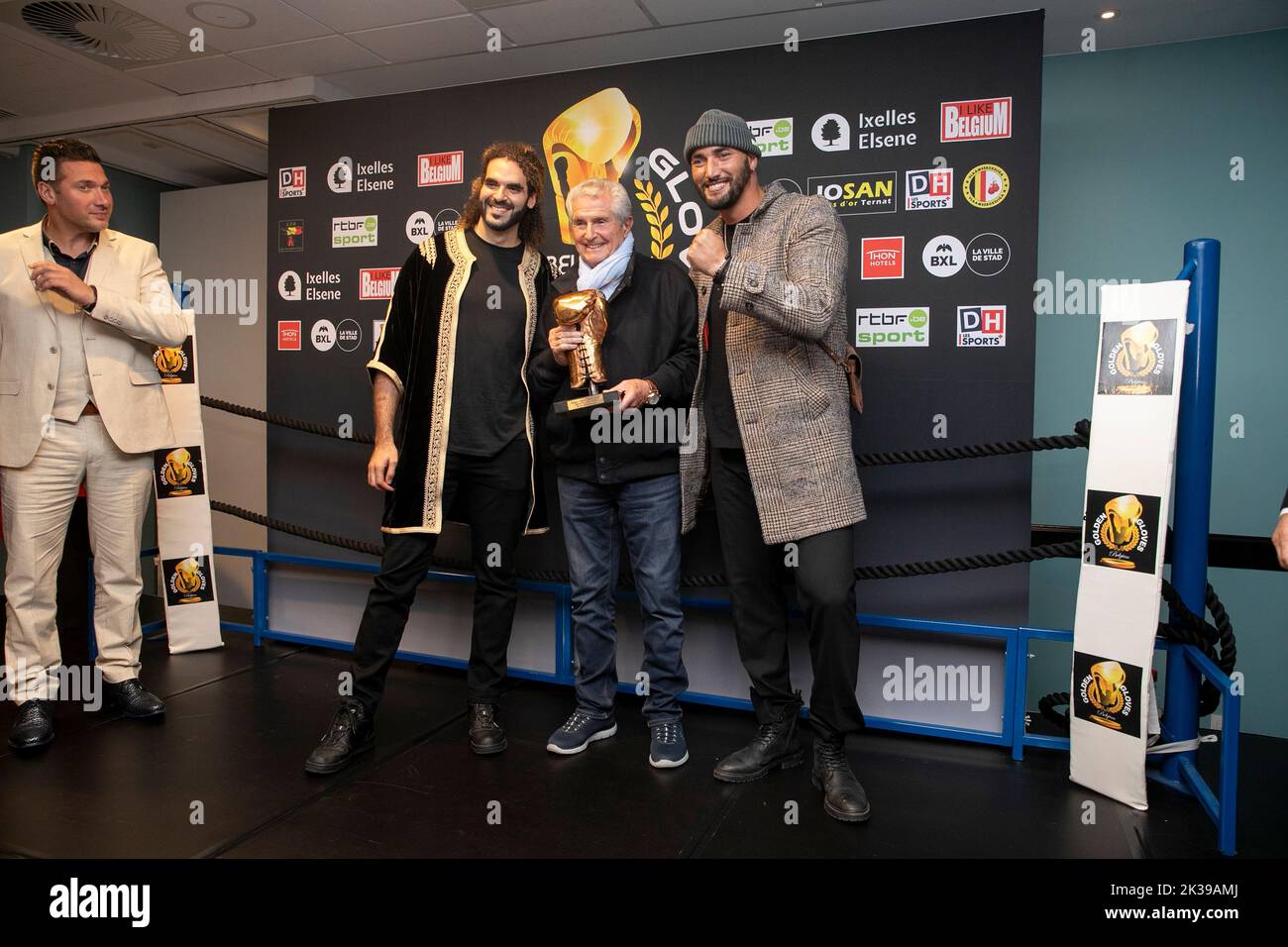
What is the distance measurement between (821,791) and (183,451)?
3.05 meters

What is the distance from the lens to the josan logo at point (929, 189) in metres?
2.87

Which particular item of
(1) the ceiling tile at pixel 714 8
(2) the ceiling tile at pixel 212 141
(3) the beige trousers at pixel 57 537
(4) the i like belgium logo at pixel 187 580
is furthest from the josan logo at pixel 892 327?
(2) the ceiling tile at pixel 212 141

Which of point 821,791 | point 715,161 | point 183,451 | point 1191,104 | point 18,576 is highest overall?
point 1191,104

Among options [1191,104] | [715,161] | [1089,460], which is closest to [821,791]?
[1089,460]

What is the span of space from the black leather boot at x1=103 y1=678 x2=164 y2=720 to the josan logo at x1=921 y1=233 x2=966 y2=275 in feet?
10.1

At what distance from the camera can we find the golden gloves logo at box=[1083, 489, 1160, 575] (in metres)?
2.36

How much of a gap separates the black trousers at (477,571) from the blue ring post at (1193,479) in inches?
78.0

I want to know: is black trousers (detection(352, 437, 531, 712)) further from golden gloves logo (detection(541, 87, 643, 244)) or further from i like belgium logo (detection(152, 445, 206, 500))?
i like belgium logo (detection(152, 445, 206, 500))

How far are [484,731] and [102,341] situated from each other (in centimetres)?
181

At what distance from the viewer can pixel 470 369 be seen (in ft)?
8.62

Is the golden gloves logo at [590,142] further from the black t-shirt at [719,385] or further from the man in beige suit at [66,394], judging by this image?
the man in beige suit at [66,394]

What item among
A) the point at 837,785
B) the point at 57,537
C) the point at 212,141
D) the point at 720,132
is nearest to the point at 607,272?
the point at 720,132

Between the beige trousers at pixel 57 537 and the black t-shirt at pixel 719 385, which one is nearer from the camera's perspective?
the black t-shirt at pixel 719 385

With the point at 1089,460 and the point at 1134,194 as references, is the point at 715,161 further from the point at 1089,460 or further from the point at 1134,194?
the point at 1134,194
